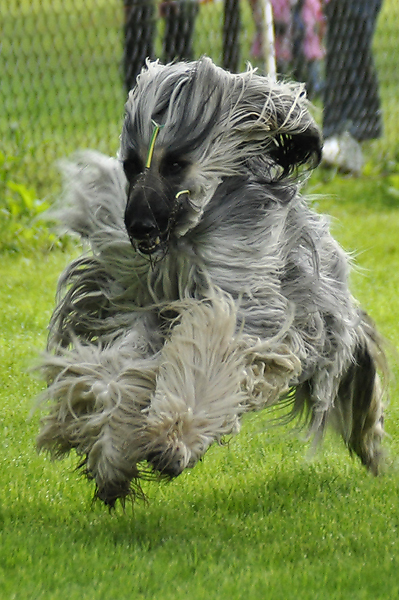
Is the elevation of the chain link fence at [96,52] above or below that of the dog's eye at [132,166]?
below

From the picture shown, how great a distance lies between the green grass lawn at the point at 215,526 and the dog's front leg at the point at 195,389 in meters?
0.34

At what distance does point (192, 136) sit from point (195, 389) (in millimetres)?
725

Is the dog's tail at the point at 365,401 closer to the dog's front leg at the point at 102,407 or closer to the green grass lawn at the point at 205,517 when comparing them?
the green grass lawn at the point at 205,517

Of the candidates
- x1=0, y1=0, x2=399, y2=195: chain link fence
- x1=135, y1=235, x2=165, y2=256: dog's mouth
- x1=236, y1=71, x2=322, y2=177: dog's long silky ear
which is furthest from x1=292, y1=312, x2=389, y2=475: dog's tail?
x1=0, y1=0, x2=399, y2=195: chain link fence

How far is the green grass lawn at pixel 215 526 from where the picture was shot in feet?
9.09

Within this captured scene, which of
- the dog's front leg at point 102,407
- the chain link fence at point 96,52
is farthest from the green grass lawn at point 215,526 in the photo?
the chain link fence at point 96,52

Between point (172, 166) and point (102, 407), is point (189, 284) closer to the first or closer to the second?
point (172, 166)

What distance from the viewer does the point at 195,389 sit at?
9.51ft

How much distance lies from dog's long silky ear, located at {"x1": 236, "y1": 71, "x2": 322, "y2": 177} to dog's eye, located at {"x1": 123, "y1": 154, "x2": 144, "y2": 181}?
368mm

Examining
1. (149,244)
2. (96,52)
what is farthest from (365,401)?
(96,52)

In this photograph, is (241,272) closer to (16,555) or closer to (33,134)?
(16,555)

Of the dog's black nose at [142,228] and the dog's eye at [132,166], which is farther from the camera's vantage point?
the dog's eye at [132,166]

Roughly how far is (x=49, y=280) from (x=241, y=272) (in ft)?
10.8

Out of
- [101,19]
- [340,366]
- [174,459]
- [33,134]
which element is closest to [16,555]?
[174,459]
